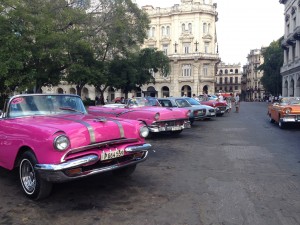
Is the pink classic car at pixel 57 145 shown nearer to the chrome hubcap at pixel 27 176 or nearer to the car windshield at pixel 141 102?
the chrome hubcap at pixel 27 176

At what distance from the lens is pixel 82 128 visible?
4.26m

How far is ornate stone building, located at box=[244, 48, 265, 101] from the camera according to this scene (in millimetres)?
106938

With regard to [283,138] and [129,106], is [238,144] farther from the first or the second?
[129,106]

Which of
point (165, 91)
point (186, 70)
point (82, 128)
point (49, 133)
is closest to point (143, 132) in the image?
point (82, 128)

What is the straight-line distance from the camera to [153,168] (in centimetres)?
612

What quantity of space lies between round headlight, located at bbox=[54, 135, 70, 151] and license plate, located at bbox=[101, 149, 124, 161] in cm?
51

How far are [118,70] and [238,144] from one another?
21560 millimetres

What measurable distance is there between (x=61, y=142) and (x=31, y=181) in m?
0.96

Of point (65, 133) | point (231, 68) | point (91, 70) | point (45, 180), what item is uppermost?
point (231, 68)

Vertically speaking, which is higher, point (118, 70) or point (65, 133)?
point (118, 70)

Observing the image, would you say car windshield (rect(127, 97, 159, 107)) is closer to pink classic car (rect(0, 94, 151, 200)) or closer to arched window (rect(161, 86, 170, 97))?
pink classic car (rect(0, 94, 151, 200))

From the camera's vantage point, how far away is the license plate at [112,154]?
4.24 metres

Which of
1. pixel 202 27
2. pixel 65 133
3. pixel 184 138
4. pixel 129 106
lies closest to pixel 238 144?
pixel 184 138

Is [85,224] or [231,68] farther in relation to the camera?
[231,68]
